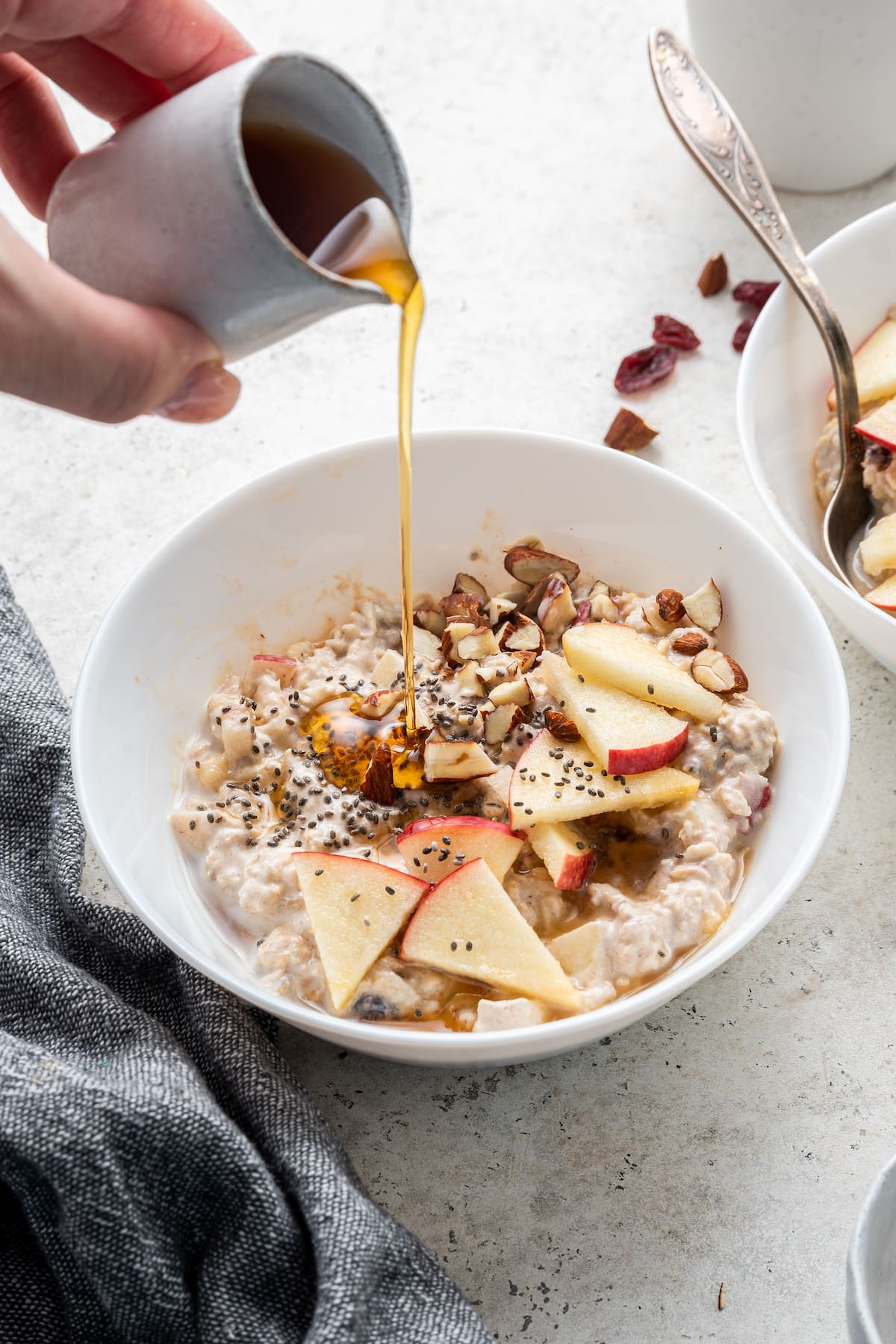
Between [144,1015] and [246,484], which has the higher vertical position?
[246,484]

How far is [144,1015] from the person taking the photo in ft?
5.31

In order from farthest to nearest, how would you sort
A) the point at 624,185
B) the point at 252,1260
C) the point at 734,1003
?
1. the point at 624,185
2. the point at 734,1003
3. the point at 252,1260

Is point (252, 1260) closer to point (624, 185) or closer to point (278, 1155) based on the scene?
point (278, 1155)

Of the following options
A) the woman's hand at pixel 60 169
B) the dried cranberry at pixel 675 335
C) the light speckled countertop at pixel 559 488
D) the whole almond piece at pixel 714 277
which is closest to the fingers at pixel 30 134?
the woman's hand at pixel 60 169

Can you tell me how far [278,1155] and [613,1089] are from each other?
464 mm

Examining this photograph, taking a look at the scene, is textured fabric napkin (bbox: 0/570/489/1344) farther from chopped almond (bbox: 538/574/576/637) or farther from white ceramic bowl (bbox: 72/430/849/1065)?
chopped almond (bbox: 538/574/576/637)

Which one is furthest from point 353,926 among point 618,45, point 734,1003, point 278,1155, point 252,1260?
point 618,45

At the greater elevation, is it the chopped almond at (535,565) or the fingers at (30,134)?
the fingers at (30,134)

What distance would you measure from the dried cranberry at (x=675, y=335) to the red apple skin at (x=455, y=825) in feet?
4.16

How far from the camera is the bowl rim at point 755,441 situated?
185 cm

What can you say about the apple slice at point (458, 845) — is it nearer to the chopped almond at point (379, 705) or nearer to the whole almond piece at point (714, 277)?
the chopped almond at point (379, 705)

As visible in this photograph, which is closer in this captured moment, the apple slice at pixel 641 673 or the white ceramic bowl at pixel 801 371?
the apple slice at pixel 641 673

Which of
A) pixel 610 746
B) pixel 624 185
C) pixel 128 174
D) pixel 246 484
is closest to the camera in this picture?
pixel 128 174

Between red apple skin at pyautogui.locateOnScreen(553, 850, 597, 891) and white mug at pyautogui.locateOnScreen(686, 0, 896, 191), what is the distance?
1661mm
